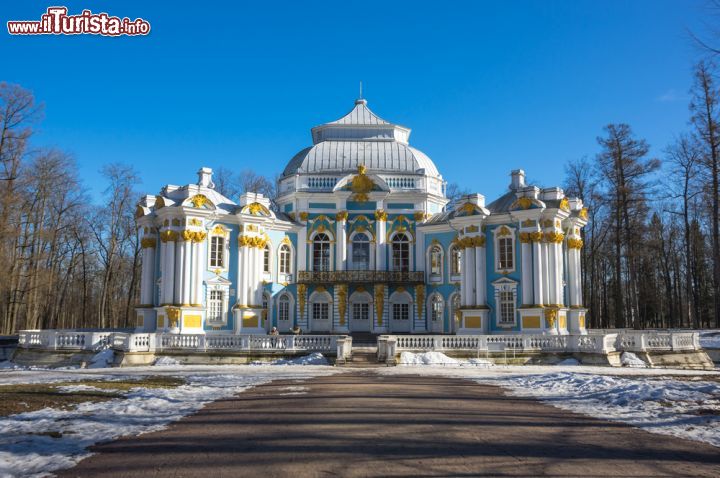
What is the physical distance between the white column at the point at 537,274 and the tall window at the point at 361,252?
30.4 ft

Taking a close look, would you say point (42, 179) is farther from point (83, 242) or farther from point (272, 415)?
point (272, 415)

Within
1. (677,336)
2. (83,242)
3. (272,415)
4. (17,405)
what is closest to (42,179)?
(83,242)

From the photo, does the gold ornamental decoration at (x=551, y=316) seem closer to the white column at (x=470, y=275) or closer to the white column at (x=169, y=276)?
the white column at (x=470, y=275)

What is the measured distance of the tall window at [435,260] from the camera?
32.5m

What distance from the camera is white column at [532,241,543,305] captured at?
89.0 ft

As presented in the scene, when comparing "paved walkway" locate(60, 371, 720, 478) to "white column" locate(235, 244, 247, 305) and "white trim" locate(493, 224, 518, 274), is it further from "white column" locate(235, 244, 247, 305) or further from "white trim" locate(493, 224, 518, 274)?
"white column" locate(235, 244, 247, 305)

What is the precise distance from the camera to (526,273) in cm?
2756

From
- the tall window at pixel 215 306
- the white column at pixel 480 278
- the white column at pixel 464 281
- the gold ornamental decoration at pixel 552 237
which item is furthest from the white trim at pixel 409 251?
the tall window at pixel 215 306

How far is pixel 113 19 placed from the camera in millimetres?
19844

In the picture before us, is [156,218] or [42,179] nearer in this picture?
[156,218]

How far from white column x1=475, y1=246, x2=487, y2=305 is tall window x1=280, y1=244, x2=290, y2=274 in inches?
393

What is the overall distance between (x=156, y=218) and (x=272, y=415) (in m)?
21.5

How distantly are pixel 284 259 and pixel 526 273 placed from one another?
12369 millimetres

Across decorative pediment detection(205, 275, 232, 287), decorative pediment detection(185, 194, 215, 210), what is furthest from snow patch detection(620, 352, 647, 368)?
decorative pediment detection(185, 194, 215, 210)
